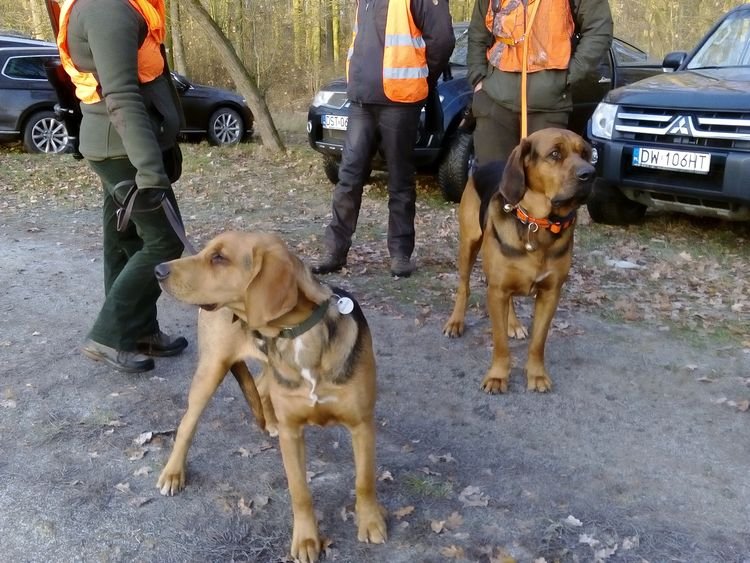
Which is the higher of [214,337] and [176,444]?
[214,337]

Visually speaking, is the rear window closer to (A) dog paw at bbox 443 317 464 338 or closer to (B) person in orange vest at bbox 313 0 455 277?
(B) person in orange vest at bbox 313 0 455 277

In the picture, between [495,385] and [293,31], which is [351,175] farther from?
[293,31]

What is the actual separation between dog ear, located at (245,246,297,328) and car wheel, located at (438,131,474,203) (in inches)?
233

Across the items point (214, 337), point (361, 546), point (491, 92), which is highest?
point (491, 92)

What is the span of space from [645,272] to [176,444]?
4.41 metres

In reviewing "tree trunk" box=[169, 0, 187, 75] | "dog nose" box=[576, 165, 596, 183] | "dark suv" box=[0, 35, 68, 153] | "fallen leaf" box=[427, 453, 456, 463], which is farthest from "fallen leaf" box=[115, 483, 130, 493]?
"tree trunk" box=[169, 0, 187, 75]

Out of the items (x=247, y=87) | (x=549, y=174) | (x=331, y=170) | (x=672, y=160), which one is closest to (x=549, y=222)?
(x=549, y=174)

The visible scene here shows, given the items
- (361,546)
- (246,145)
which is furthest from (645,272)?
(246,145)

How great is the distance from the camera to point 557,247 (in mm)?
3877

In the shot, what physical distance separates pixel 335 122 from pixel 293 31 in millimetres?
14463

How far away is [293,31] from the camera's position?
21.8 metres

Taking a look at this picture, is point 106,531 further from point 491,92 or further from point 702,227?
point 702,227

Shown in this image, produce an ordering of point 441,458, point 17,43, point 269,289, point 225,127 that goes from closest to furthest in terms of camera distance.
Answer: point 269,289, point 441,458, point 17,43, point 225,127

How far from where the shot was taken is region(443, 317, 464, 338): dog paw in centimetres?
488
